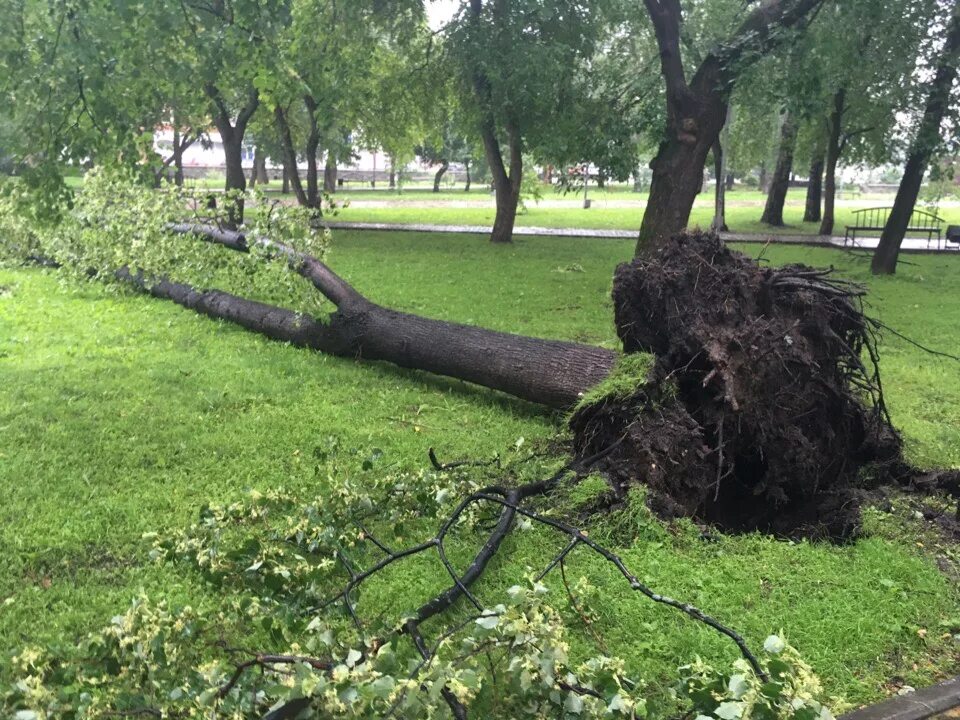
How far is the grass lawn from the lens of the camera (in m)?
3.34

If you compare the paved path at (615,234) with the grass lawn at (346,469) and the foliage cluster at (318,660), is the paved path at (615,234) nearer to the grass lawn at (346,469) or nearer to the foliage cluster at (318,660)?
the grass lawn at (346,469)

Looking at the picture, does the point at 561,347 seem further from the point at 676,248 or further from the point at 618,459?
the point at 618,459

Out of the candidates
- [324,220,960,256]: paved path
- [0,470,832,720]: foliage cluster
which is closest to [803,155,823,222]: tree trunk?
[324,220,960,256]: paved path

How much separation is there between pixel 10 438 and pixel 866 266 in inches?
566

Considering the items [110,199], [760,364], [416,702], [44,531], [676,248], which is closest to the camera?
[416,702]

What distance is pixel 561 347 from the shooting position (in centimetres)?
585

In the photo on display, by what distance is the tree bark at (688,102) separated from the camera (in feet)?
35.2

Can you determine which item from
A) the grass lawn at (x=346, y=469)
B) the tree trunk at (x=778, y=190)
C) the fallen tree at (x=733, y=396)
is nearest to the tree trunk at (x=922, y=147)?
the grass lawn at (x=346, y=469)

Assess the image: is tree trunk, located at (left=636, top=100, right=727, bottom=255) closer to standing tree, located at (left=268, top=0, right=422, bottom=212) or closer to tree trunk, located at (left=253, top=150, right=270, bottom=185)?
standing tree, located at (left=268, top=0, right=422, bottom=212)

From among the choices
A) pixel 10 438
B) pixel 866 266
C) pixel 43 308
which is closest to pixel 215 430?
pixel 10 438

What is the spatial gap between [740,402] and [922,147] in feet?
35.2

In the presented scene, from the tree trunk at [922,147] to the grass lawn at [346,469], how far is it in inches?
138

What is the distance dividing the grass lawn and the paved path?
918cm

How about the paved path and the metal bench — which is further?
the paved path
